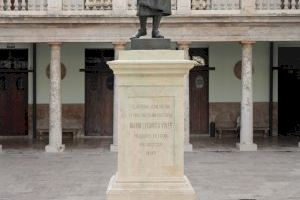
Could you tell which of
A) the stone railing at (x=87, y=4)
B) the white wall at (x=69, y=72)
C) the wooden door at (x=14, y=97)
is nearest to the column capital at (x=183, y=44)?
the stone railing at (x=87, y=4)

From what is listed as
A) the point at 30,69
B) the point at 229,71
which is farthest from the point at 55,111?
the point at 229,71

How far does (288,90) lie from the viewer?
29.1 metres

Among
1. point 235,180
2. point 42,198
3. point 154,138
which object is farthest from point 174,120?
point 235,180

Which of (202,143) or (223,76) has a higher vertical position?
(223,76)

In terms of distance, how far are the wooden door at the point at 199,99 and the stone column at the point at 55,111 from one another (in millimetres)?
6558

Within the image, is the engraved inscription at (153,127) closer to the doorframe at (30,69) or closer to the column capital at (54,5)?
the column capital at (54,5)

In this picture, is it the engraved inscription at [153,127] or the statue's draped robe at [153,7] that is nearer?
the engraved inscription at [153,127]

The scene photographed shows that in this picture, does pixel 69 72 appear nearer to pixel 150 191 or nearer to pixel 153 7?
pixel 153 7

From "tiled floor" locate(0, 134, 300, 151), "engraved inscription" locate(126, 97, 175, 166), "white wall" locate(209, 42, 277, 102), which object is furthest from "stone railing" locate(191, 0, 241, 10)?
"engraved inscription" locate(126, 97, 175, 166)

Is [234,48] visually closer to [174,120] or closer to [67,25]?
[67,25]

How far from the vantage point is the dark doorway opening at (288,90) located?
2888cm

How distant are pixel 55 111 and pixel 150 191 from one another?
1371 cm

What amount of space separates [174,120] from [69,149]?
1416cm

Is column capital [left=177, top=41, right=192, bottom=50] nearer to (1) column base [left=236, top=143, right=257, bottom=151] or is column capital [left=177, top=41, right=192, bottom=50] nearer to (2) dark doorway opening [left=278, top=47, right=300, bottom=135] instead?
(1) column base [left=236, top=143, right=257, bottom=151]
